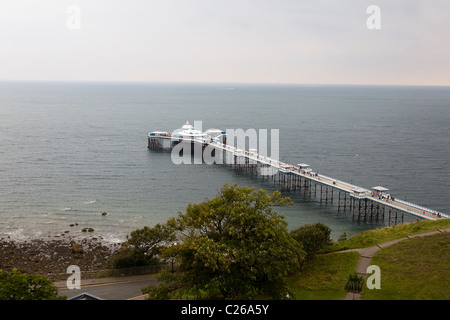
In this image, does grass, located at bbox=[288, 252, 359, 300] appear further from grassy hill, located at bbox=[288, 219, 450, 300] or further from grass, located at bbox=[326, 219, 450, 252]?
grass, located at bbox=[326, 219, 450, 252]

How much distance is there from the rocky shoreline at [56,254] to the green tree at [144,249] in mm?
4246

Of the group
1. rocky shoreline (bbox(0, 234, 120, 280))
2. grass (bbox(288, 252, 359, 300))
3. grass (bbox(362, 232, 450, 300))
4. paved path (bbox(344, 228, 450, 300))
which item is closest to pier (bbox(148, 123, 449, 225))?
paved path (bbox(344, 228, 450, 300))

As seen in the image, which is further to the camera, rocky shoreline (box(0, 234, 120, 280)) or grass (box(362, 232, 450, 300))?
rocky shoreline (box(0, 234, 120, 280))

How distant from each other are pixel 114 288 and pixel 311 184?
2094 inches

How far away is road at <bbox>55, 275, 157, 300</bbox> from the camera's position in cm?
3362

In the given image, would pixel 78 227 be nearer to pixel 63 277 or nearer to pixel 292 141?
pixel 63 277

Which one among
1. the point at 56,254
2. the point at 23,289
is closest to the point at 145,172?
the point at 56,254

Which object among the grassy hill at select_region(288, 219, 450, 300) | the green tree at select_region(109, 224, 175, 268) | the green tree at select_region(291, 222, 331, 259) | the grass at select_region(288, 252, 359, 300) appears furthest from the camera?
the green tree at select_region(109, 224, 175, 268)

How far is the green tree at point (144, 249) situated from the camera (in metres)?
40.5

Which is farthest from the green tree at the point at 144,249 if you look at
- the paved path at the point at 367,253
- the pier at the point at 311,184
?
the pier at the point at 311,184

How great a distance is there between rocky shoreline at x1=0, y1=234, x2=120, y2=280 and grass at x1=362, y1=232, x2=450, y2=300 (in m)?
28.0

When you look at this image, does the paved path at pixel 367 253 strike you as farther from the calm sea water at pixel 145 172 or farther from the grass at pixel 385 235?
the calm sea water at pixel 145 172
